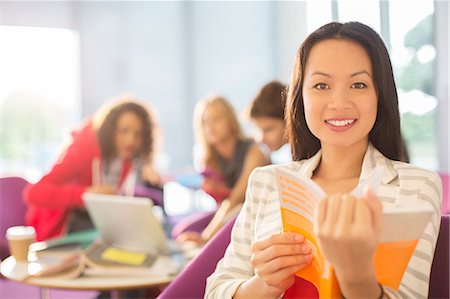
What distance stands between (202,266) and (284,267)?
0.61 meters

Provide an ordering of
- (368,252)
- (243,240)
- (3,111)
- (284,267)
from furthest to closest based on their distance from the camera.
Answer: (3,111)
(243,240)
(284,267)
(368,252)

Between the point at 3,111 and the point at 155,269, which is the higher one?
the point at 3,111

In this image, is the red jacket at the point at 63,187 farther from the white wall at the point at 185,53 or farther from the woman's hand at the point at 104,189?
the white wall at the point at 185,53

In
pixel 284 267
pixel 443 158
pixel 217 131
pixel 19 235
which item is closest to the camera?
pixel 284 267

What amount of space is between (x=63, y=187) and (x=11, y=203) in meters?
0.56

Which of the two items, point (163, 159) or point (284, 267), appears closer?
point (284, 267)

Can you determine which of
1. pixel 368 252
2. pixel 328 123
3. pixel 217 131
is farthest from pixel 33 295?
pixel 368 252

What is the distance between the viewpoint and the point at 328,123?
46.6 inches

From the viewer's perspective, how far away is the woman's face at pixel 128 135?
2.90 metres

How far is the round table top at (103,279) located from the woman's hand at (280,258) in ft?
2.75

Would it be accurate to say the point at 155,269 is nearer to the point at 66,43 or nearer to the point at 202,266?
the point at 202,266

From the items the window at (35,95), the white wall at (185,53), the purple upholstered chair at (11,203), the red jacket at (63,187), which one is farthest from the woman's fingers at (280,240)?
the white wall at (185,53)

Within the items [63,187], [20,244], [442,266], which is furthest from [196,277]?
[63,187]

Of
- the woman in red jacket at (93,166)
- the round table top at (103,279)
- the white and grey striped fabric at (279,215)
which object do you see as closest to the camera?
the white and grey striped fabric at (279,215)
